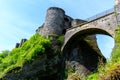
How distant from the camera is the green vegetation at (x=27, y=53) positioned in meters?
26.8

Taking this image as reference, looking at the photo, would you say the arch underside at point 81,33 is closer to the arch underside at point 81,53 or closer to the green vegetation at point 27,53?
the arch underside at point 81,53

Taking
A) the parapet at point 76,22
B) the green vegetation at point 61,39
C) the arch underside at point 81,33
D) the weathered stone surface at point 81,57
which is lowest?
the weathered stone surface at point 81,57

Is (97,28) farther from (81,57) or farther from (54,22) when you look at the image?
(54,22)

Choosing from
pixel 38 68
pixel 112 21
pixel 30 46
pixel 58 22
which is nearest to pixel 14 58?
pixel 30 46

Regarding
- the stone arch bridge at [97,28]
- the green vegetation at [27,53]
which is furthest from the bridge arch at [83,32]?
the green vegetation at [27,53]

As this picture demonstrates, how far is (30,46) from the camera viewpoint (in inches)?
1134

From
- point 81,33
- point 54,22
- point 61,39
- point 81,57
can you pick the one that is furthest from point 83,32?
point 54,22

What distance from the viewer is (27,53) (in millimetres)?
27594

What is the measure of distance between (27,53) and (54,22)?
4642 mm

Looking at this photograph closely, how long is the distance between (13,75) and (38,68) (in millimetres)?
2364

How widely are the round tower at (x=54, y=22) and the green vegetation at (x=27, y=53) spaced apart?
1.21 metres

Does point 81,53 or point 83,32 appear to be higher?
point 83,32

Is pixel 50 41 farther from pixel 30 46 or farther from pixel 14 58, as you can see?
pixel 14 58

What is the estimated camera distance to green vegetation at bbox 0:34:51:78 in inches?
1055
